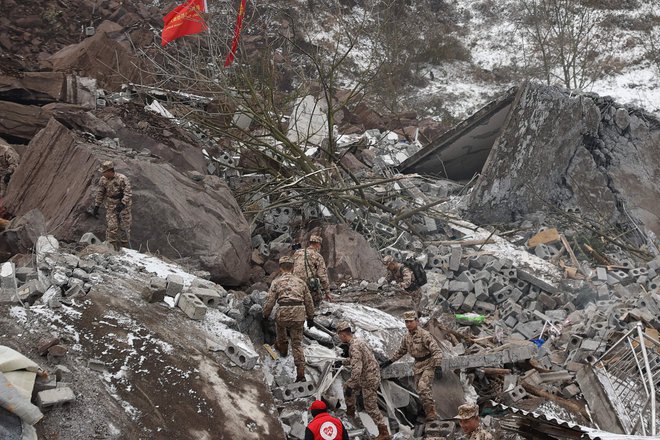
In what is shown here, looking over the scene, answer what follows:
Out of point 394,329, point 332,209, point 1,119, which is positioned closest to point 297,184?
point 332,209

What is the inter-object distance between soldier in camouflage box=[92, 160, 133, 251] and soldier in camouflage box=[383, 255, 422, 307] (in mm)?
3379

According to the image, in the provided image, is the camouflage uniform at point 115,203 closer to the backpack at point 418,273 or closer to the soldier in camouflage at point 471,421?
the backpack at point 418,273

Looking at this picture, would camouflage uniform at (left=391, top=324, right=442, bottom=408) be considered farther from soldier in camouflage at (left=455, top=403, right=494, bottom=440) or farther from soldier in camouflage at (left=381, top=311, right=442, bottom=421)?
soldier in camouflage at (left=455, top=403, right=494, bottom=440)

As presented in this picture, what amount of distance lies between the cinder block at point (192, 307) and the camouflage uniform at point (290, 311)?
0.64 metres

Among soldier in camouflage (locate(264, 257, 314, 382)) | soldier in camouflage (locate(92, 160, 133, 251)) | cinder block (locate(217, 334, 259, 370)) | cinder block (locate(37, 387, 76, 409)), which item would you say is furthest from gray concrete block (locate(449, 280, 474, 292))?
cinder block (locate(37, 387, 76, 409))

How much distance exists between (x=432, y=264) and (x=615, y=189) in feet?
14.6

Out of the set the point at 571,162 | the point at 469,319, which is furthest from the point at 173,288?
the point at 571,162

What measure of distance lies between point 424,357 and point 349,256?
3.29m

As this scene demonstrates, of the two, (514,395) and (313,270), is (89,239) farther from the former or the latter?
(514,395)

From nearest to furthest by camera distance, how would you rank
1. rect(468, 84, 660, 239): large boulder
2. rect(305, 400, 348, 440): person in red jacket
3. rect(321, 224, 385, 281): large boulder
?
rect(305, 400, 348, 440): person in red jacket
rect(321, 224, 385, 281): large boulder
rect(468, 84, 660, 239): large boulder

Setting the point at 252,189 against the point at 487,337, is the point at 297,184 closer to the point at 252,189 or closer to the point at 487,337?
the point at 252,189

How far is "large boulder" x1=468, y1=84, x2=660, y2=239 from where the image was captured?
37.7ft

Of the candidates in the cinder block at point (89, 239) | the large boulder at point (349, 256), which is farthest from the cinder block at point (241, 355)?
the large boulder at point (349, 256)

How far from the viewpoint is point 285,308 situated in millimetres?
5691
